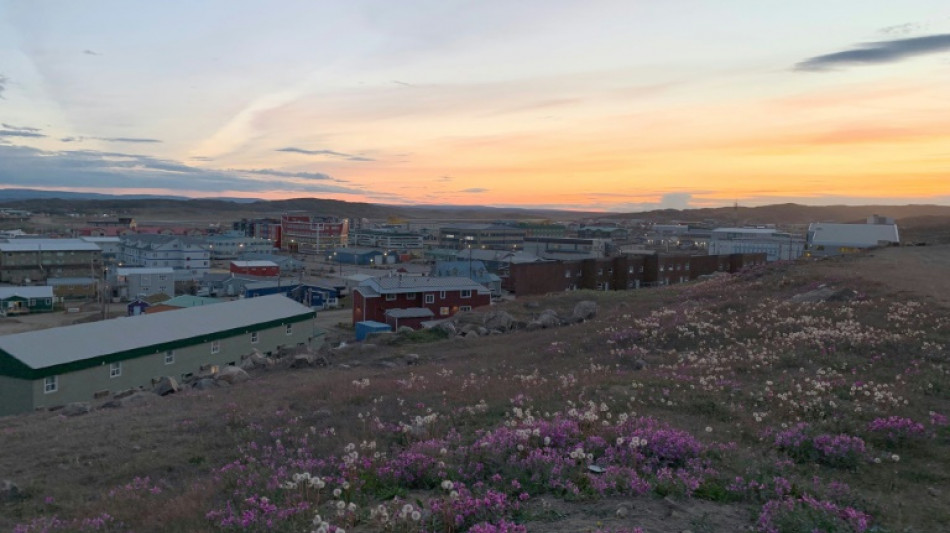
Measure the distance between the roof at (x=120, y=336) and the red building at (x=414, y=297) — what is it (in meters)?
8.49

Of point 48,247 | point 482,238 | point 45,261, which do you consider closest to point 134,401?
point 45,261

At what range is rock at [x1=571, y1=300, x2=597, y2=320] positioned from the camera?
33531 millimetres

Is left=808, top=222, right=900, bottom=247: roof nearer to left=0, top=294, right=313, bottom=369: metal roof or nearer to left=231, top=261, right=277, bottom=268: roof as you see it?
left=0, top=294, right=313, bottom=369: metal roof

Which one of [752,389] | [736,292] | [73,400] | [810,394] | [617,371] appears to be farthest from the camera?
[736,292]

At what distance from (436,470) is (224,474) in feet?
11.2

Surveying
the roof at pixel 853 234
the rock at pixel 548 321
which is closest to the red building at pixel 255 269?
the rock at pixel 548 321

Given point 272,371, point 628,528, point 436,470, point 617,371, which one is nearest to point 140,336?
point 272,371

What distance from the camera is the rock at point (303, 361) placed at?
26.1 meters

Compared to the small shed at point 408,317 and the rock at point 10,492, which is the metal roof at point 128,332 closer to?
the small shed at point 408,317

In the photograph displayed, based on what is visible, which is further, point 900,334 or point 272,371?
point 272,371

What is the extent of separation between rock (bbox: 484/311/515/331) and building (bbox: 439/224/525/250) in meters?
109

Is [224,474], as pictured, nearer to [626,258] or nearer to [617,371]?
[617,371]

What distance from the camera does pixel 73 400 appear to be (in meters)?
28.4

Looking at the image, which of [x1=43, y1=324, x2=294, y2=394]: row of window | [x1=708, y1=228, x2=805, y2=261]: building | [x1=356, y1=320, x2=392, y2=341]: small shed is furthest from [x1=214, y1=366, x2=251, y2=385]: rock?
[x1=708, y1=228, x2=805, y2=261]: building
